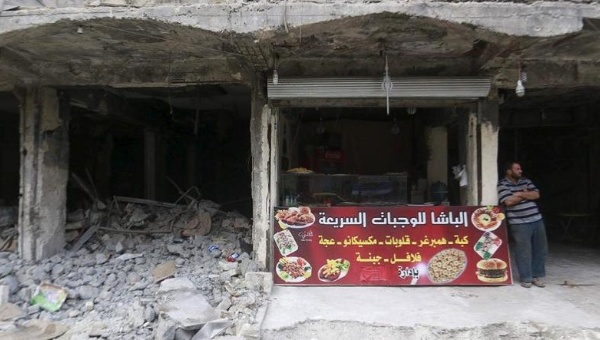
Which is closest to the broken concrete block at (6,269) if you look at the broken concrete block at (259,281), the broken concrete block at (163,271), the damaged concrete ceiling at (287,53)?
the broken concrete block at (163,271)

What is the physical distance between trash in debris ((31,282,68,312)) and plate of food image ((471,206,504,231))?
16.7 feet

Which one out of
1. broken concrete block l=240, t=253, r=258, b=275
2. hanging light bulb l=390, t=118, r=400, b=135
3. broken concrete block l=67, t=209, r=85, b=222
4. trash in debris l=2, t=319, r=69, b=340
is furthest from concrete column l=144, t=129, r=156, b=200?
trash in debris l=2, t=319, r=69, b=340

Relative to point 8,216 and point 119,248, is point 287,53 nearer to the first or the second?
point 119,248

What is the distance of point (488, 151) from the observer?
5.68 metres

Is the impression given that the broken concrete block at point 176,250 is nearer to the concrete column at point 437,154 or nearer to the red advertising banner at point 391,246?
the red advertising banner at point 391,246

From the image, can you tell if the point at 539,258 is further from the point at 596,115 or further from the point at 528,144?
the point at 528,144

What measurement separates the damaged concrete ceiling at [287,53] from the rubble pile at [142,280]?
7.32ft

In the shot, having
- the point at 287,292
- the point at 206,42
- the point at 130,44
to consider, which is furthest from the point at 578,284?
the point at 130,44

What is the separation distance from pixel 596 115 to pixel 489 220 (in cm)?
460

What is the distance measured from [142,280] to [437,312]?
3.55 metres

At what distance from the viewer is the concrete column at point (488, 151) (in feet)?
18.6

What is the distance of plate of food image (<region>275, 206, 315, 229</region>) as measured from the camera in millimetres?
5484

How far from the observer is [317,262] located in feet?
17.7

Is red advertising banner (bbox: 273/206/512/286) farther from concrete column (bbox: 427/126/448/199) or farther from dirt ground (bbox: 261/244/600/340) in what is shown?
concrete column (bbox: 427/126/448/199)
